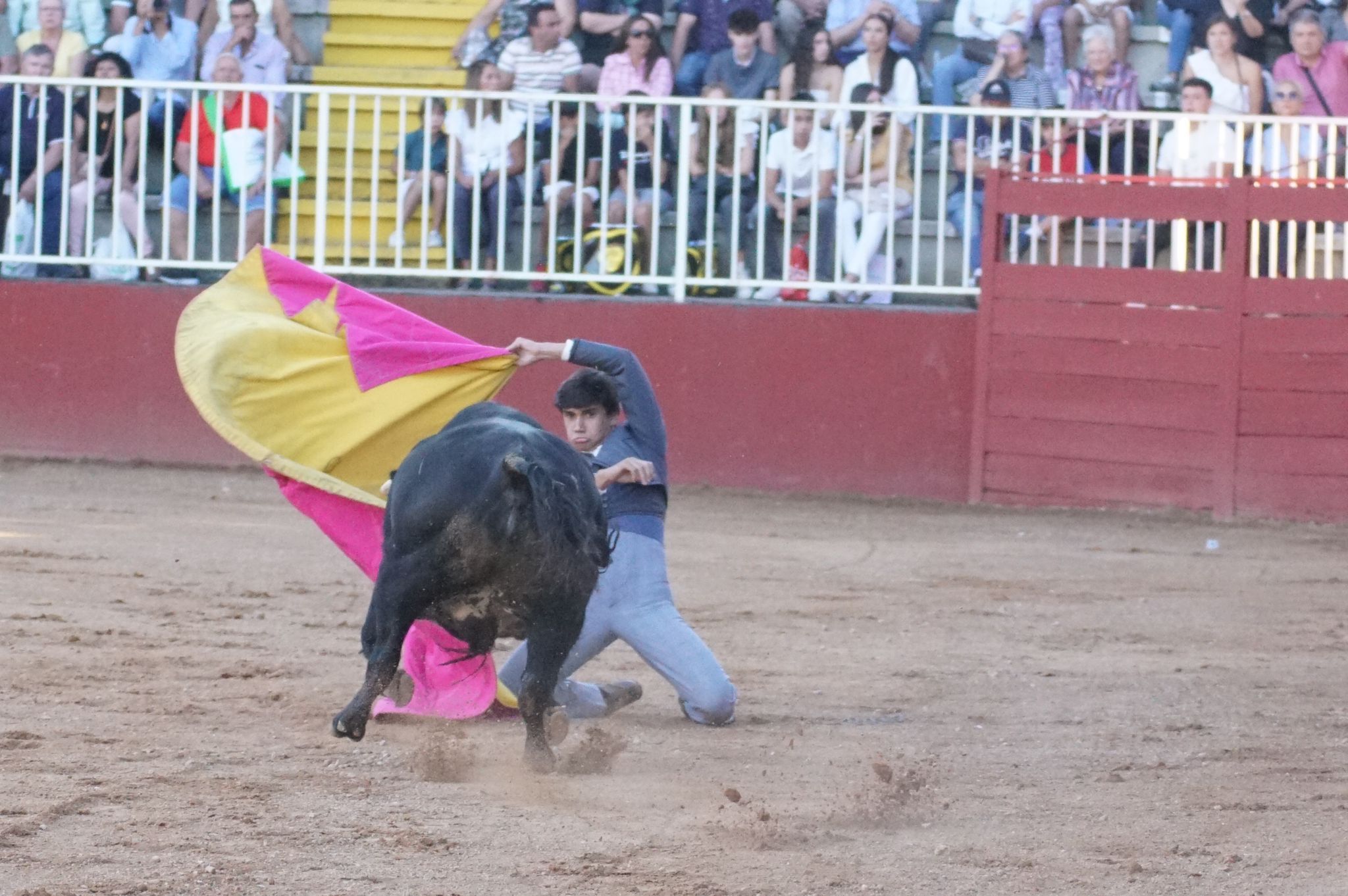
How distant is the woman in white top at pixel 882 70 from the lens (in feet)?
33.3

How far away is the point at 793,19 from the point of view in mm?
10578

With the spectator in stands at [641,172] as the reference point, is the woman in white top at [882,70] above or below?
above

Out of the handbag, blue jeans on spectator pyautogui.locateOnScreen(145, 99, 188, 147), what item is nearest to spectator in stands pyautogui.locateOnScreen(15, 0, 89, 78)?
blue jeans on spectator pyautogui.locateOnScreen(145, 99, 188, 147)

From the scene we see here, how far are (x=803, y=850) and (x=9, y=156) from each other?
23.9 ft

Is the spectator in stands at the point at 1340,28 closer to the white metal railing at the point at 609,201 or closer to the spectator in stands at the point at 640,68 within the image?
the white metal railing at the point at 609,201

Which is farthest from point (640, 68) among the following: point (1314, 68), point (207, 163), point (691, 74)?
point (1314, 68)

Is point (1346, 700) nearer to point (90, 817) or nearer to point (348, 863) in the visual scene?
point (348, 863)

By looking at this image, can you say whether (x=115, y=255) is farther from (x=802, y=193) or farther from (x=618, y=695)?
(x=618, y=695)

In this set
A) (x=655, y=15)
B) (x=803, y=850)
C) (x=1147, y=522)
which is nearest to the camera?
(x=803, y=850)

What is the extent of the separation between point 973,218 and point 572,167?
2.03 m

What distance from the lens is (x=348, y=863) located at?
12.0 feet

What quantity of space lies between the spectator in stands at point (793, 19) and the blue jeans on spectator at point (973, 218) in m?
1.55

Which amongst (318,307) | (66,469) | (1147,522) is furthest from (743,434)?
(318,307)

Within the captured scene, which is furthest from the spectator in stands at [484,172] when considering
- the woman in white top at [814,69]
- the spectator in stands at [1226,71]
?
the spectator in stands at [1226,71]
